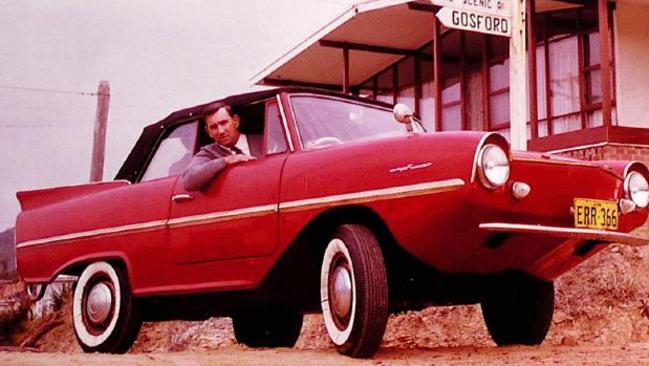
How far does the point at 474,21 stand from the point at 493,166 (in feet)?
16.0

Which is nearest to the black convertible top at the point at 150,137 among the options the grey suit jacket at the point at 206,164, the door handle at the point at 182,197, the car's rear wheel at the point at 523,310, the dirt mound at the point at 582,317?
the grey suit jacket at the point at 206,164

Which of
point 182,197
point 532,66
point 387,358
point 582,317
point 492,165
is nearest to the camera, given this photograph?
point 492,165

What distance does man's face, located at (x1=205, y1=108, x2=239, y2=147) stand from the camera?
231 inches

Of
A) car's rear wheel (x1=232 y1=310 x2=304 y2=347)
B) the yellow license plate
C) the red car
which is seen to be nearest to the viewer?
the red car

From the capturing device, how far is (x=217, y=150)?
5.80m

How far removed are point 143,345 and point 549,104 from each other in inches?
312

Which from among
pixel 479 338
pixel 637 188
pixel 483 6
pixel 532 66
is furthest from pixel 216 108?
pixel 532 66

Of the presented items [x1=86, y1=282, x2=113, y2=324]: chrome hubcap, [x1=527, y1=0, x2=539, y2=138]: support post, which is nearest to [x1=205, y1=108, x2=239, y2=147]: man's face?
[x1=86, y1=282, x2=113, y2=324]: chrome hubcap

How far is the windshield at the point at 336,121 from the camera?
5.41m

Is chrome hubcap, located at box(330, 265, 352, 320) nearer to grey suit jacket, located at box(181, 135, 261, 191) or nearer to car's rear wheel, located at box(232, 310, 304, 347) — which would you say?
grey suit jacket, located at box(181, 135, 261, 191)

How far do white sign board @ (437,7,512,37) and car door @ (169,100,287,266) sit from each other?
3.63 m

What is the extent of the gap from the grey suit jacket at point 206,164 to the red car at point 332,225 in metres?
0.05

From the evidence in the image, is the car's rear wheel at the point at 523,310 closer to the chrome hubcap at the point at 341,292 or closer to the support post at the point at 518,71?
the chrome hubcap at the point at 341,292

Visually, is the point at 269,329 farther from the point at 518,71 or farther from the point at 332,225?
the point at 518,71
